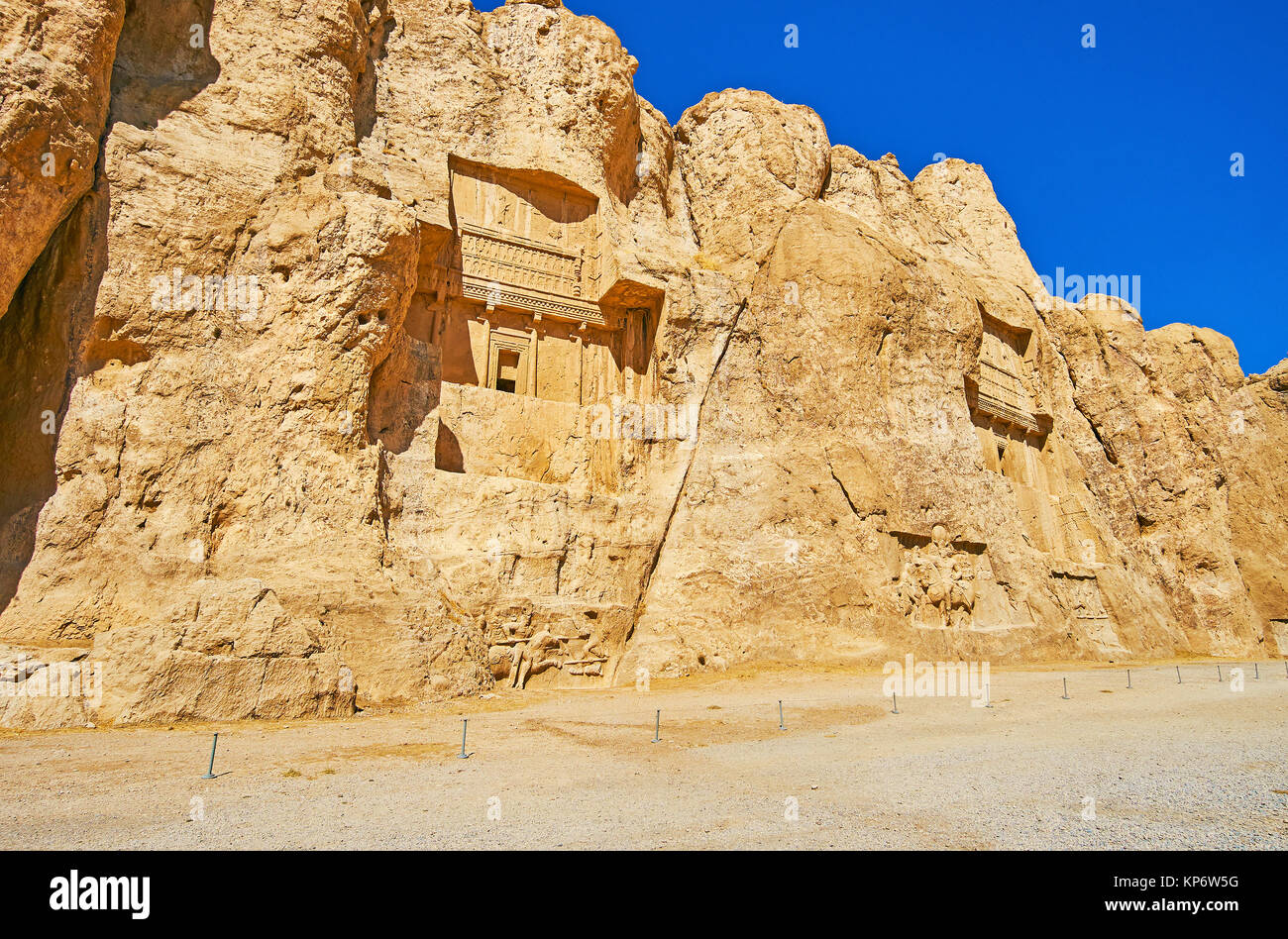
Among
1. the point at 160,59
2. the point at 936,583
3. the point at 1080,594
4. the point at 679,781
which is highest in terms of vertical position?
the point at 160,59

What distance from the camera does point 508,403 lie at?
18.5 metres

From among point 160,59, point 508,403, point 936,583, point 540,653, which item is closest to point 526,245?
point 508,403

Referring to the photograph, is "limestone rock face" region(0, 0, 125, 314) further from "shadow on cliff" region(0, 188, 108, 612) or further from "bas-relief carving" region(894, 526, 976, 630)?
"bas-relief carving" region(894, 526, 976, 630)

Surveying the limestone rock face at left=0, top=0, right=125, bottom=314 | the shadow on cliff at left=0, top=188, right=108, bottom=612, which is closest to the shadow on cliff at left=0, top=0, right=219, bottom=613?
the shadow on cliff at left=0, top=188, right=108, bottom=612

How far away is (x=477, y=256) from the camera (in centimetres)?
1920

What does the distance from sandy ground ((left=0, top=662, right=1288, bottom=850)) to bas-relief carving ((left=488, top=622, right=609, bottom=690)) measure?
3188 mm

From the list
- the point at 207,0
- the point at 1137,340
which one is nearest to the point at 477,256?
the point at 207,0

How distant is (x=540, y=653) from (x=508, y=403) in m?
6.17

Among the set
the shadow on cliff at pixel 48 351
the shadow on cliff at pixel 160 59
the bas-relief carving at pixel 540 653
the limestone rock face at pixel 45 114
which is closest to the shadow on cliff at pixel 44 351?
the shadow on cliff at pixel 48 351

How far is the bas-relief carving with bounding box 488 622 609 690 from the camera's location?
14836 mm

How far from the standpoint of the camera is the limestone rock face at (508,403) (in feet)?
39.7

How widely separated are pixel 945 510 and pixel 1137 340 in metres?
15.2

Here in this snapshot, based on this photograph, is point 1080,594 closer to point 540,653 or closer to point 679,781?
point 540,653

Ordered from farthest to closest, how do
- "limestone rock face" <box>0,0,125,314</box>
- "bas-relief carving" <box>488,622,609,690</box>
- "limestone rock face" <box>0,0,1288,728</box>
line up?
1. "bas-relief carving" <box>488,622,609,690</box>
2. "limestone rock face" <box>0,0,1288,728</box>
3. "limestone rock face" <box>0,0,125,314</box>
